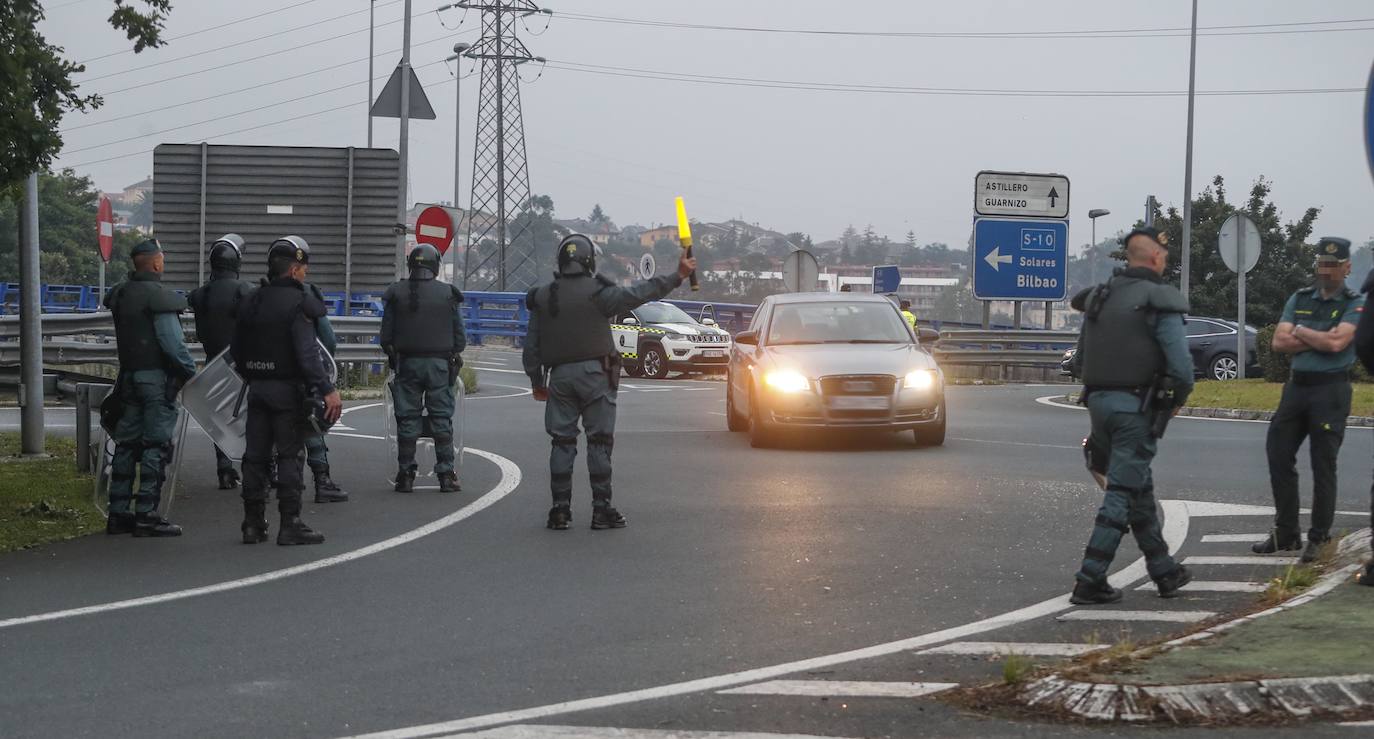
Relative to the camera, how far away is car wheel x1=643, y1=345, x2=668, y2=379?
1278 inches

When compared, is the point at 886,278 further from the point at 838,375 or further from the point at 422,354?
the point at 422,354

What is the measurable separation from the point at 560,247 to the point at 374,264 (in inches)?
554

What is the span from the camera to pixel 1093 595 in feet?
24.8

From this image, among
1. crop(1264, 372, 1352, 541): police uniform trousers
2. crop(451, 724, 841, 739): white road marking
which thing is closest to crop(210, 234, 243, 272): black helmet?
crop(1264, 372, 1352, 541): police uniform trousers

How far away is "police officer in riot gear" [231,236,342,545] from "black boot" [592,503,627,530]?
170 centimetres

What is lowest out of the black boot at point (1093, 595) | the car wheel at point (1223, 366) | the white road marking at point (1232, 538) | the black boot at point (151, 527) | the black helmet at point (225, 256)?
the black boot at point (151, 527)

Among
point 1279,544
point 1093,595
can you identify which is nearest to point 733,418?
point 1279,544

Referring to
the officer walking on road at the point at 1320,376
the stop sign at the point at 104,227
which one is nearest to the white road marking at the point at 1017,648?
the officer walking on road at the point at 1320,376

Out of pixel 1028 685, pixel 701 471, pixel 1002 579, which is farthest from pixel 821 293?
pixel 1028 685

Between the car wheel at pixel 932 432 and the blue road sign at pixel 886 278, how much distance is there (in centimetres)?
2292

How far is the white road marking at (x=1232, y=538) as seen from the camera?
9.74 m

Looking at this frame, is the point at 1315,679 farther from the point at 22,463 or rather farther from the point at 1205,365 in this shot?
the point at 1205,365

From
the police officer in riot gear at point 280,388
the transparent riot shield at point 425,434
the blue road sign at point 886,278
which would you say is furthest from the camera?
the blue road sign at point 886,278

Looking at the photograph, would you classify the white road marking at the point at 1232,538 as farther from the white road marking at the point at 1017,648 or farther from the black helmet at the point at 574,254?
the black helmet at the point at 574,254
